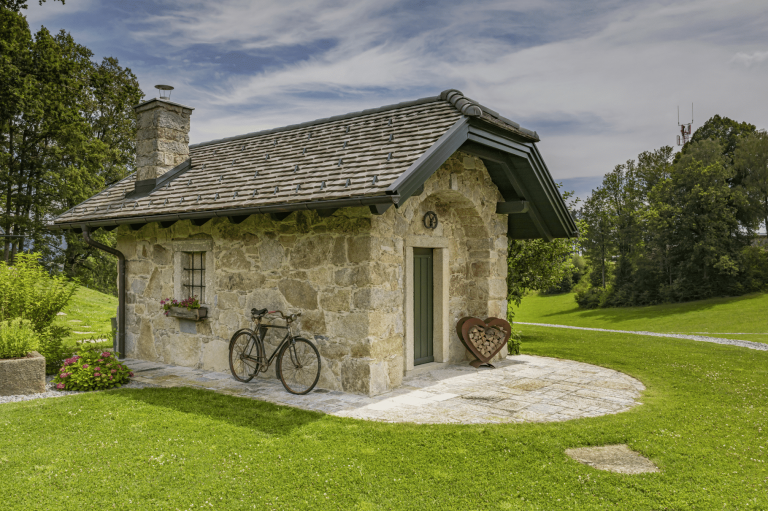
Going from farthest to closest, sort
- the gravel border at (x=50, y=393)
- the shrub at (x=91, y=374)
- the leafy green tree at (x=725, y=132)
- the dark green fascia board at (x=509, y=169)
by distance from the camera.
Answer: the leafy green tree at (x=725, y=132) → the shrub at (x=91, y=374) → the gravel border at (x=50, y=393) → the dark green fascia board at (x=509, y=169)

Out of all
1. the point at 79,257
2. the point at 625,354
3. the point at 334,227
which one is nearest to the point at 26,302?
the point at 334,227

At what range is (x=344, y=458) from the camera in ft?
15.2

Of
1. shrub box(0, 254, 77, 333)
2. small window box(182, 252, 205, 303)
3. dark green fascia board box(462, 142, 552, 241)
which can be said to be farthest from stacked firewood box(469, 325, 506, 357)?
shrub box(0, 254, 77, 333)

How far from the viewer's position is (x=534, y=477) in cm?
427

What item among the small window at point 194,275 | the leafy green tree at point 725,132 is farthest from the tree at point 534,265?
the leafy green tree at point 725,132

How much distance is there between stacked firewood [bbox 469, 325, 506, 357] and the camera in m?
9.11

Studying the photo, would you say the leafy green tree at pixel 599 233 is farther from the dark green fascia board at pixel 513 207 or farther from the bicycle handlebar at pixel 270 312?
the bicycle handlebar at pixel 270 312

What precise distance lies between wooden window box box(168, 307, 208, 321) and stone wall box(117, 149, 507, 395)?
112mm

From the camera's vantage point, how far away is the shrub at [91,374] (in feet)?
24.6

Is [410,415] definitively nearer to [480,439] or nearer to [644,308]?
[480,439]

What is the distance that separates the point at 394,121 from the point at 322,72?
2.71 meters

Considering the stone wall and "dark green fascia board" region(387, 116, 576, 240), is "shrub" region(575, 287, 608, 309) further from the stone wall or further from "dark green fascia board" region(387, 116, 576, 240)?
the stone wall

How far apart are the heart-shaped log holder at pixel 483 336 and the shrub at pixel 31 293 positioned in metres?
6.76

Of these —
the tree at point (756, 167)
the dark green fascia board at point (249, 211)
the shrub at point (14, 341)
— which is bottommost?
the shrub at point (14, 341)
